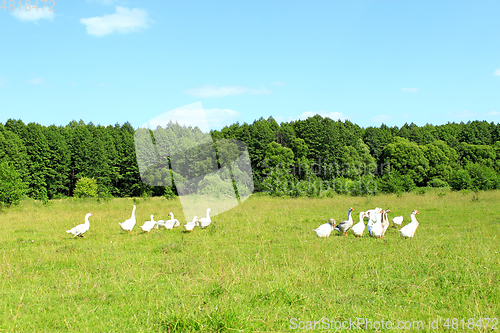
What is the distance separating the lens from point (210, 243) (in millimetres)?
11172

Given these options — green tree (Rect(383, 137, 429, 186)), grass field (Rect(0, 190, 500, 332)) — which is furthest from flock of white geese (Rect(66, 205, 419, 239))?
green tree (Rect(383, 137, 429, 186))

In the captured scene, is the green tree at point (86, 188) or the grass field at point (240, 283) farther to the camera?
the green tree at point (86, 188)

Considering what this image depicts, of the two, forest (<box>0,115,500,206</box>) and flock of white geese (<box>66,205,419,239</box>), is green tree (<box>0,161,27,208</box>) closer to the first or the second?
flock of white geese (<box>66,205,419,239</box>)

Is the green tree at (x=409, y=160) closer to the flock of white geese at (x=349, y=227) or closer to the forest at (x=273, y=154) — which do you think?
the forest at (x=273, y=154)

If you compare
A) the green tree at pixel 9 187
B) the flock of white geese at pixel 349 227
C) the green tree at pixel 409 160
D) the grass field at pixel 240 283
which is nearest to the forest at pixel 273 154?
the green tree at pixel 409 160

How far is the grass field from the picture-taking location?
4863 millimetres

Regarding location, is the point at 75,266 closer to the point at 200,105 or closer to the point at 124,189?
the point at 200,105

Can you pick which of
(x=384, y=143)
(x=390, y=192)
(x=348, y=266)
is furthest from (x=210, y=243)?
(x=384, y=143)

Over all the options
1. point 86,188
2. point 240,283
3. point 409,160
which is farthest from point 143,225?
point 409,160

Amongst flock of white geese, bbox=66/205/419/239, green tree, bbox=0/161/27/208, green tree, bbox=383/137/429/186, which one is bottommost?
green tree, bbox=383/137/429/186

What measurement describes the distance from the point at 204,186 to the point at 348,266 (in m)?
24.2

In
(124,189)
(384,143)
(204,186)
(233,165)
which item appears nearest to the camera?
(233,165)

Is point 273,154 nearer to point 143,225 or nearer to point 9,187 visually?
point 9,187

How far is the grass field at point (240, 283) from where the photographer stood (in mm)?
4863
